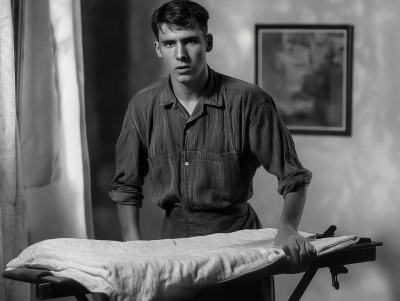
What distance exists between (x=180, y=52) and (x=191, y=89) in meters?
0.18

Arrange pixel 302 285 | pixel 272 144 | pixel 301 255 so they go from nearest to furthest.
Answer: pixel 301 255
pixel 302 285
pixel 272 144

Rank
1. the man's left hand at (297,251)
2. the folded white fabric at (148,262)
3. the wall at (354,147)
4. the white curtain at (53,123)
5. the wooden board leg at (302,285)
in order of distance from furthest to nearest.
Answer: the wall at (354,147) < the white curtain at (53,123) < the wooden board leg at (302,285) < the man's left hand at (297,251) < the folded white fabric at (148,262)

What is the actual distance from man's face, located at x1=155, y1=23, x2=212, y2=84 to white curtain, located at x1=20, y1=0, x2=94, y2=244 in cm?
97

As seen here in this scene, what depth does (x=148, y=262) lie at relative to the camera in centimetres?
128

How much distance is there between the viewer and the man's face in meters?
1.80

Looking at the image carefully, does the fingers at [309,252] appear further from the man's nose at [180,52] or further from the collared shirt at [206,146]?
the man's nose at [180,52]

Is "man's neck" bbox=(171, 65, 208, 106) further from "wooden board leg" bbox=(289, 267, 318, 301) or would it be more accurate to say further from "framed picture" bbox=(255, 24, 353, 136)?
"framed picture" bbox=(255, 24, 353, 136)

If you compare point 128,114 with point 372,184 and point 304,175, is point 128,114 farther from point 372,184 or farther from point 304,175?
point 372,184

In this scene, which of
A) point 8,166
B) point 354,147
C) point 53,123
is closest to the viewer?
point 8,166

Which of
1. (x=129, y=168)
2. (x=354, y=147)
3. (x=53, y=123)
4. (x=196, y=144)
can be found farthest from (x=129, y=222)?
(x=354, y=147)

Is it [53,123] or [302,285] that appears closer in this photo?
[302,285]

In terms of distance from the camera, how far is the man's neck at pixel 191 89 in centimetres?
193

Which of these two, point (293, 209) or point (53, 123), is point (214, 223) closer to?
point (293, 209)

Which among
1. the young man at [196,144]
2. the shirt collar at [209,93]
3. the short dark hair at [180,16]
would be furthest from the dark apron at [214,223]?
the short dark hair at [180,16]
